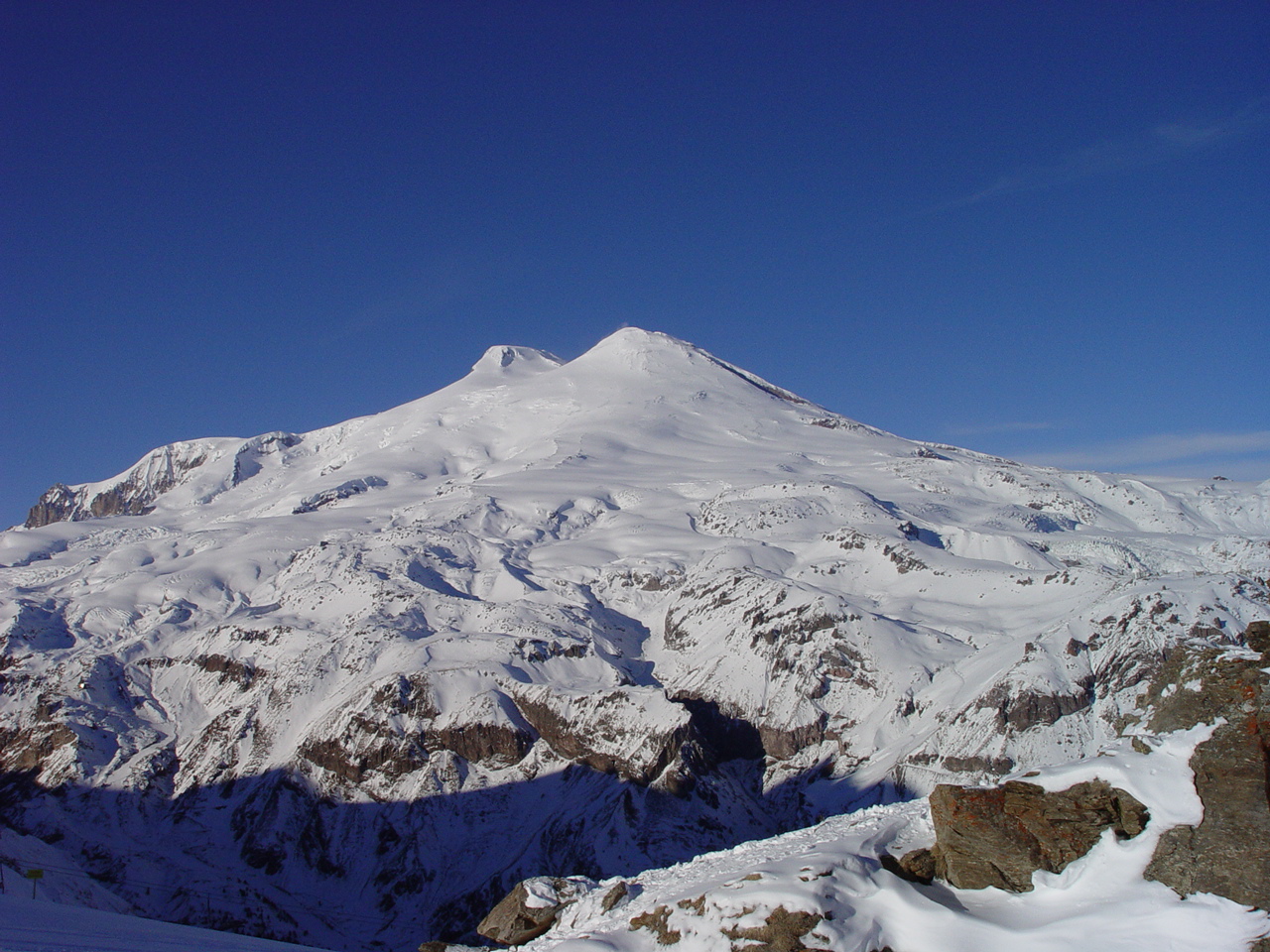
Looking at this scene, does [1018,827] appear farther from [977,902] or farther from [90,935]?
[90,935]

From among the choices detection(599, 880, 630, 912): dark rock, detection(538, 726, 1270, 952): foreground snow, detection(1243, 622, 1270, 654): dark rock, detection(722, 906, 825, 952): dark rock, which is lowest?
detection(599, 880, 630, 912): dark rock

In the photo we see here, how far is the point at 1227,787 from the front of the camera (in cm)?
2406

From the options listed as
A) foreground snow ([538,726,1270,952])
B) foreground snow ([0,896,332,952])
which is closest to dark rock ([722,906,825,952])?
foreground snow ([538,726,1270,952])

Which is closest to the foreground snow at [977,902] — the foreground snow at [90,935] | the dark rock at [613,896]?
the dark rock at [613,896]

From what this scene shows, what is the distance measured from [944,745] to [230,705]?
404 feet

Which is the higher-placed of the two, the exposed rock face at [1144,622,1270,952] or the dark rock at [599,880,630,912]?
the exposed rock face at [1144,622,1270,952]

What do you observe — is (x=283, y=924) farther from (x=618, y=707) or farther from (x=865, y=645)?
(x=865, y=645)

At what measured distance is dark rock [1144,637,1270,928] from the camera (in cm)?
2281

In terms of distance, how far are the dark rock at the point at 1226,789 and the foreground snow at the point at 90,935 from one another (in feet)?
99.0

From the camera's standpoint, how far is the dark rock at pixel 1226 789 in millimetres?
22812

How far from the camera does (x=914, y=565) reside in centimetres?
17200

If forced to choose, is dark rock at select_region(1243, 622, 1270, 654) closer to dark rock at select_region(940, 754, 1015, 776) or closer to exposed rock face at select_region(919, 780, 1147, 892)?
exposed rock face at select_region(919, 780, 1147, 892)

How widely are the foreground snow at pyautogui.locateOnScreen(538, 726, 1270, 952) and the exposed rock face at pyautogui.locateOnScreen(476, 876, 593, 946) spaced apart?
6627 mm

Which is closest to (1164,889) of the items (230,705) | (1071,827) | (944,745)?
(1071,827)
